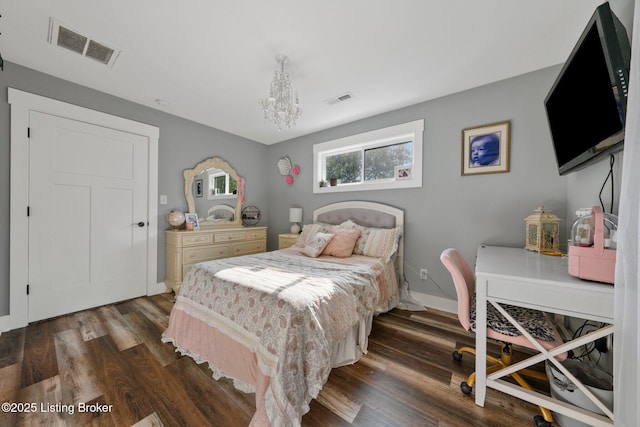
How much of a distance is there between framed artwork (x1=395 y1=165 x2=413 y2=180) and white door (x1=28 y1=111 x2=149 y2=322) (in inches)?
129

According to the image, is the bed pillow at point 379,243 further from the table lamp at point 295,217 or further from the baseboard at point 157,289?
the baseboard at point 157,289

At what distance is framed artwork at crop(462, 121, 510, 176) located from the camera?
223 cm

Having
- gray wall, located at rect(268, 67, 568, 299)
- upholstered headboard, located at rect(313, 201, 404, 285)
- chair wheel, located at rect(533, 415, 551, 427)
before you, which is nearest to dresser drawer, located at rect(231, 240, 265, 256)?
upholstered headboard, located at rect(313, 201, 404, 285)

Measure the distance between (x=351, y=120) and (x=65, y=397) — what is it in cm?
370

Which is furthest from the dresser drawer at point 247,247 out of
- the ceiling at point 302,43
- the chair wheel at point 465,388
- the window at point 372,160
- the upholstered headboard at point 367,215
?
the chair wheel at point 465,388

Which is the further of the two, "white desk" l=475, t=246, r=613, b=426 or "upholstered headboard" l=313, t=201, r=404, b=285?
"upholstered headboard" l=313, t=201, r=404, b=285

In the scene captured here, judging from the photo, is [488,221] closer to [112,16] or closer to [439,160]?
[439,160]

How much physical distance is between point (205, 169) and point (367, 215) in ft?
8.47

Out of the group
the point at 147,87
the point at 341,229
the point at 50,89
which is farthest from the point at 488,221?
the point at 50,89

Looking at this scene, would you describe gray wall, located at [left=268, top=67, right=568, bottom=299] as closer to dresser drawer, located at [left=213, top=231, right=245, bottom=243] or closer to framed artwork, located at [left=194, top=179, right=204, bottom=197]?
dresser drawer, located at [left=213, top=231, right=245, bottom=243]

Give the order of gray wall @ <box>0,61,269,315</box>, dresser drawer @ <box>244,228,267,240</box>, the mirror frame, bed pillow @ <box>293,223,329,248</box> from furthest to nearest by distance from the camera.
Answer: dresser drawer @ <box>244,228,267,240</box>, the mirror frame, bed pillow @ <box>293,223,329,248</box>, gray wall @ <box>0,61,269,315</box>

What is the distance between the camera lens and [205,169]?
3.54 m

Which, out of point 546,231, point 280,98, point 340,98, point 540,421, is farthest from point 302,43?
point 540,421

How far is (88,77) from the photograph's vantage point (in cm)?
232
